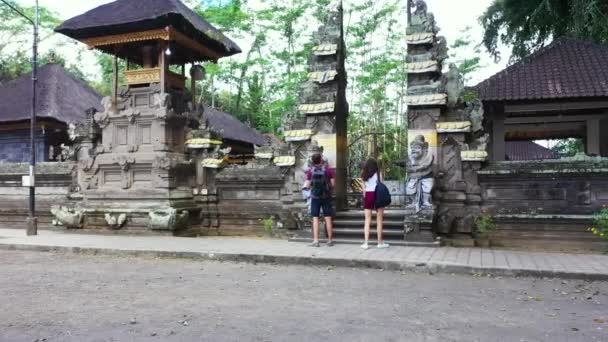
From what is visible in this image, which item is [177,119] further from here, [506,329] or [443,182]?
[506,329]

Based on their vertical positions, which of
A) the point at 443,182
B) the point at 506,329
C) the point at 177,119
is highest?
the point at 177,119

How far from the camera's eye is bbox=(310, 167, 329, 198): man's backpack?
955 centimetres

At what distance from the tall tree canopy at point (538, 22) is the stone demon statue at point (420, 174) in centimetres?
938

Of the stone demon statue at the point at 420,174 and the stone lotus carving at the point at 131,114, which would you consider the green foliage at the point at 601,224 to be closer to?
the stone demon statue at the point at 420,174

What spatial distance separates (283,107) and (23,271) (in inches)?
802

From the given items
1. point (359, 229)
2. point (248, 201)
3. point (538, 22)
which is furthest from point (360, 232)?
point (538, 22)

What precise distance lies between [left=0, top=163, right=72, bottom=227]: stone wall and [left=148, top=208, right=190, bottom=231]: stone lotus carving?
140 inches

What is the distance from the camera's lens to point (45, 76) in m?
19.2

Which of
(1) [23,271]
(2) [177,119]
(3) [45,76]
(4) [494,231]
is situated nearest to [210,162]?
(2) [177,119]

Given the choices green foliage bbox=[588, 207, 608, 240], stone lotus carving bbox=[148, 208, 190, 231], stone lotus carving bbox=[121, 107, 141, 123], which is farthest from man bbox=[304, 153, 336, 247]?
stone lotus carving bbox=[121, 107, 141, 123]

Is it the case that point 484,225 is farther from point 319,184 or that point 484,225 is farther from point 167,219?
point 167,219

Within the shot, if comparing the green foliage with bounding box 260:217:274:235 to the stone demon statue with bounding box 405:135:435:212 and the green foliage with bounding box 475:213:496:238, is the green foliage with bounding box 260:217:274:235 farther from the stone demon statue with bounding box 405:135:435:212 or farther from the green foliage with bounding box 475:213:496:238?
the green foliage with bounding box 475:213:496:238

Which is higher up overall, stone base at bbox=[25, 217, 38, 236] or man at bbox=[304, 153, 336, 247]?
man at bbox=[304, 153, 336, 247]

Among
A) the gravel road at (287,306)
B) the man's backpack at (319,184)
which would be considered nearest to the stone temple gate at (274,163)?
the man's backpack at (319,184)
